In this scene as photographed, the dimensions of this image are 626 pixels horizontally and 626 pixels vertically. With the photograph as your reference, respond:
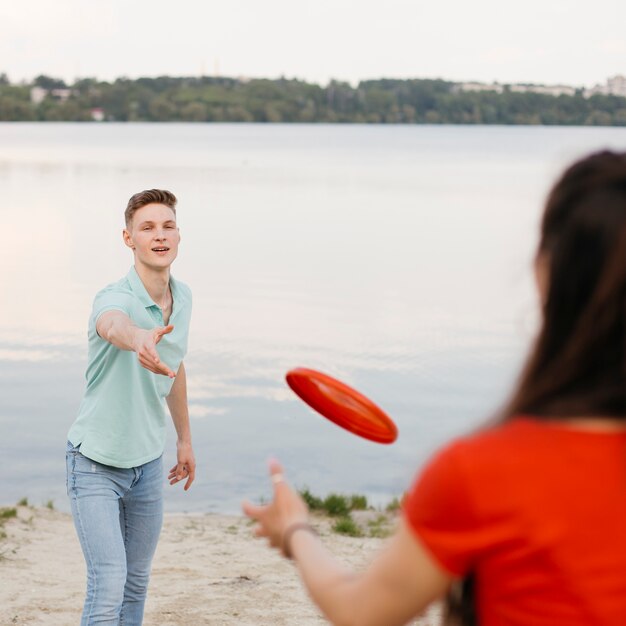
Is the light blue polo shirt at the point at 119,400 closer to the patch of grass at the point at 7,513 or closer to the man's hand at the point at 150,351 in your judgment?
the man's hand at the point at 150,351

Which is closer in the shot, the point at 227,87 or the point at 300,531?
the point at 300,531

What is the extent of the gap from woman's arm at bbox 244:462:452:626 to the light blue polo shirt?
268cm

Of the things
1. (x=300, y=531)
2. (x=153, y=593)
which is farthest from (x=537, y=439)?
(x=153, y=593)

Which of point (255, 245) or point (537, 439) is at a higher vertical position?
point (537, 439)

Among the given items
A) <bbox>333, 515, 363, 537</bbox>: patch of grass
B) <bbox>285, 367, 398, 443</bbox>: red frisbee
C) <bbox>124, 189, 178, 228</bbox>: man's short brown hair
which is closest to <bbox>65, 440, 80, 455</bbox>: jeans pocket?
<bbox>124, 189, 178, 228</bbox>: man's short brown hair

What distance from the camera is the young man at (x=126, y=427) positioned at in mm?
4629

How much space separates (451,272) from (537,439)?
26.0 m

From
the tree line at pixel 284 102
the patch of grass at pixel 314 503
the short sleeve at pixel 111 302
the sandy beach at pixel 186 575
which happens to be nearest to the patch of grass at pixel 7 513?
the sandy beach at pixel 186 575

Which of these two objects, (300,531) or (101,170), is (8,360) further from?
(101,170)

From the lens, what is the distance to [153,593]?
7.49m

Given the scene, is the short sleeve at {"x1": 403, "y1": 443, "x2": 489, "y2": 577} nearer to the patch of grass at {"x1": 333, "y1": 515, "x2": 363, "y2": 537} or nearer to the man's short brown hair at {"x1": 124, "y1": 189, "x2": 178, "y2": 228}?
the man's short brown hair at {"x1": 124, "y1": 189, "x2": 178, "y2": 228}

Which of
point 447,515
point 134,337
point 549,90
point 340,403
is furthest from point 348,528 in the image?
point 549,90

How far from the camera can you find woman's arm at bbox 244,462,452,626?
1848mm

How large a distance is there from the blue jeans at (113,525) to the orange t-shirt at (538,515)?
3.03 m
